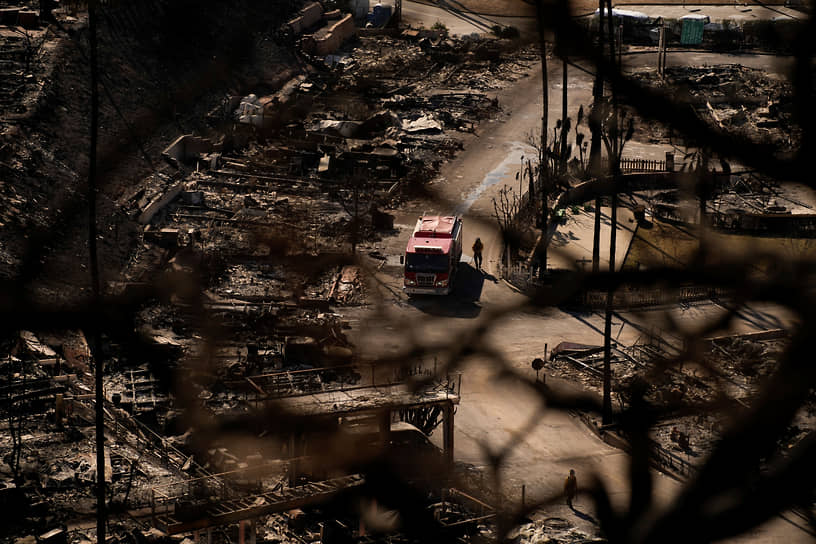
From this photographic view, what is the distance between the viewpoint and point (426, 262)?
47.3 feet

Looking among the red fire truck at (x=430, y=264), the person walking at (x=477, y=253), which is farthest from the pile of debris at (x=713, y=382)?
the person walking at (x=477, y=253)

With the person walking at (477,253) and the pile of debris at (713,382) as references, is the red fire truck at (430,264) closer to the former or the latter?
the person walking at (477,253)

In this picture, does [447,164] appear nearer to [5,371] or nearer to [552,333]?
[552,333]

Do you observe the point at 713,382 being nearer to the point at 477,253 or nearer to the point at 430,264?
the point at 430,264

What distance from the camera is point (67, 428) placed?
1020 centimetres

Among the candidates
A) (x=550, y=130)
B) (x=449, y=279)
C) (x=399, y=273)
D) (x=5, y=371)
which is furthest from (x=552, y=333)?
(x=550, y=130)

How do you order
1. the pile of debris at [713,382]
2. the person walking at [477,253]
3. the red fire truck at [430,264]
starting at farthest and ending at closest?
the person walking at [477,253]
the red fire truck at [430,264]
the pile of debris at [713,382]

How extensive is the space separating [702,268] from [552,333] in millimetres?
12193

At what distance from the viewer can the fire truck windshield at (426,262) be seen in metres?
14.4

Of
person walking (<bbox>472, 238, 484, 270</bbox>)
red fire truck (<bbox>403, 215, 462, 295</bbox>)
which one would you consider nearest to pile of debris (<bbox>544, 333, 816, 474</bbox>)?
red fire truck (<bbox>403, 215, 462, 295</bbox>)

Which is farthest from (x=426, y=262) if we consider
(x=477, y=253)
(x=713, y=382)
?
(x=713, y=382)

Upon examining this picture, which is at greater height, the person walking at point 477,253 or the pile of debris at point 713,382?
the pile of debris at point 713,382

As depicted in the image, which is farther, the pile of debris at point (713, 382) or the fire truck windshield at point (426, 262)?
the fire truck windshield at point (426, 262)

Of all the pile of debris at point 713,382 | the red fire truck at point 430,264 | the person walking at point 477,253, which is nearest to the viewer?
the pile of debris at point 713,382
